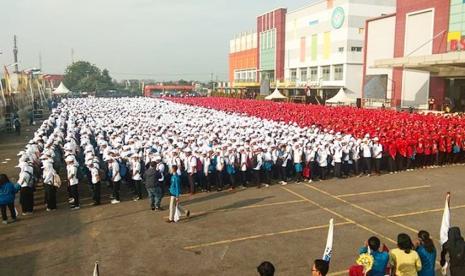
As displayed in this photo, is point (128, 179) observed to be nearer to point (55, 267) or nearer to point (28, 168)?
point (28, 168)

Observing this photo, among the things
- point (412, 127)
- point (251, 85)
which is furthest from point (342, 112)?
point (251, 85)

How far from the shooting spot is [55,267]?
7.91 metres

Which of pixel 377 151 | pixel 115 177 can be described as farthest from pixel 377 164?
pixel 115 177

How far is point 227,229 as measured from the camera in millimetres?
9984

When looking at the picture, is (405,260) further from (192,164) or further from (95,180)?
(95,180)

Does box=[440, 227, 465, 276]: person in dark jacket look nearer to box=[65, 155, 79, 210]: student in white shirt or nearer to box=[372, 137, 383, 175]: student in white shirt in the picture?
box=[65, 155, 79, 210]: student in white shirt

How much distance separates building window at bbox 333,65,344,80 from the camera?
53344 millimetres

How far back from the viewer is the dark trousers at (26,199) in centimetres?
1146

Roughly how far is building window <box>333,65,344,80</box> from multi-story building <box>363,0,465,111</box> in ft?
18.2

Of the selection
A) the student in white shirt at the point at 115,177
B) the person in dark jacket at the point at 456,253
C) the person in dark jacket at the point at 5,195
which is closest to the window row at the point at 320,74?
the student in white shirt at the point at 115,177

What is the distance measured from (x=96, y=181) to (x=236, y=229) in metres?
4.74

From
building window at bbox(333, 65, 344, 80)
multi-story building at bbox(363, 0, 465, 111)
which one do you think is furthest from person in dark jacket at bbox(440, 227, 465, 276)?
building window at bbox(333, 65, 344, 80)

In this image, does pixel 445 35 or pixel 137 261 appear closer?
pixel 137 261

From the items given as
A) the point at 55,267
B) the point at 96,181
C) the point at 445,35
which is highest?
the point at 445,35
